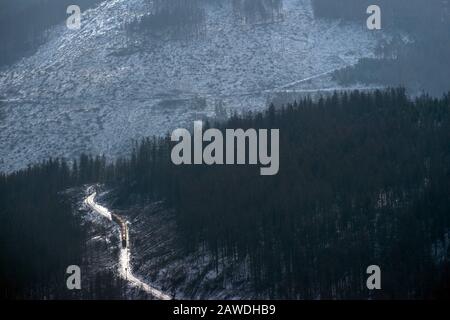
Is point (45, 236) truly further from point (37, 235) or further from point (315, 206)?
point (315, 206)

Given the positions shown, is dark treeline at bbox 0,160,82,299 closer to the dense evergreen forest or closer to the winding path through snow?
the dense evergreen forest

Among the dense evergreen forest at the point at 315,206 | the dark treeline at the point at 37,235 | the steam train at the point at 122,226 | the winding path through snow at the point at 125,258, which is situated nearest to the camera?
the dense evergreen forest at the point at 315,206

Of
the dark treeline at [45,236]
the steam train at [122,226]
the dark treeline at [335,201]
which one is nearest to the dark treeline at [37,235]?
the dark treeline at [45,236]

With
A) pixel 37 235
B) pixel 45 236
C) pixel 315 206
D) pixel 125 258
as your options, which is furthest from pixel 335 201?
pixel 37 235

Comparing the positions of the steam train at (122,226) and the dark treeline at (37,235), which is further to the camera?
the steam train at (122,226)

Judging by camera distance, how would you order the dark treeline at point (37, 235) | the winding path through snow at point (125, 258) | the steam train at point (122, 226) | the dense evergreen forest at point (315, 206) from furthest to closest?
the steam train at point (122, 226), the dark treeline at point (37, 235), the winding path through snow at point (125, 258), the dense evergreen forest at point (315, 206)

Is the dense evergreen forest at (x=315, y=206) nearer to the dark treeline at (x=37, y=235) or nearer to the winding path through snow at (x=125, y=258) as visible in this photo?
the dark treeline at (x=37, y=235)

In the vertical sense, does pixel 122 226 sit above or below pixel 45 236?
above

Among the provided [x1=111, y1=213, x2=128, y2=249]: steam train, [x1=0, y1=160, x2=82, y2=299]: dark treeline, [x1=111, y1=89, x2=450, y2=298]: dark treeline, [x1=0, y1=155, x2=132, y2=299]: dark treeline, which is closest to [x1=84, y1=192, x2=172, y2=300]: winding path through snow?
[x1=111, y1=213, x2=128, y2=249]: steam train
